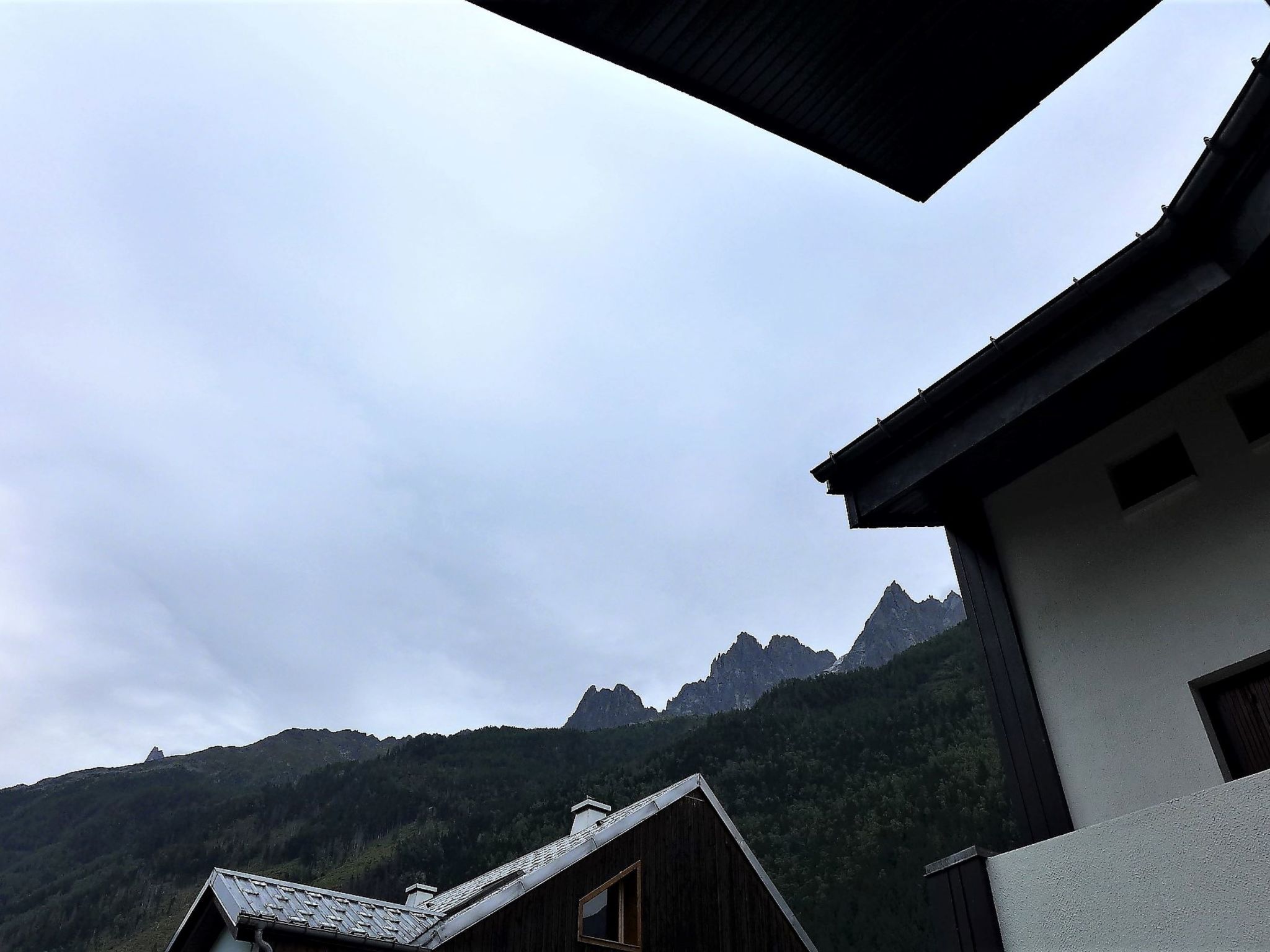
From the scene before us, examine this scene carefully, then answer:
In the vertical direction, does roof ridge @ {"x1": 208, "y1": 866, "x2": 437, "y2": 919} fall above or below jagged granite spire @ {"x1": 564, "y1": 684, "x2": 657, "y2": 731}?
below

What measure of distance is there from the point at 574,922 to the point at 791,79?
41.8 feet

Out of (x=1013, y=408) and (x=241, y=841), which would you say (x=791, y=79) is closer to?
(x=1013, y=408)

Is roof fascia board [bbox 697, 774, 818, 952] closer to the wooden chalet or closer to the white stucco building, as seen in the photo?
the wooden chalet

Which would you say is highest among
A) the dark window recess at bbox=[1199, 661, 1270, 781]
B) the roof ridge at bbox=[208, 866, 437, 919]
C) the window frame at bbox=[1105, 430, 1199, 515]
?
the window frame at bbox=[1105, 430, 1199, 515]

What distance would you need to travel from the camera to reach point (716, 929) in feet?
50.4

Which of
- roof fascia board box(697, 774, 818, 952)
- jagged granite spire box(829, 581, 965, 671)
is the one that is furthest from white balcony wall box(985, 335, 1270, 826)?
jagged granite spire box(829, 581, 965, 671)

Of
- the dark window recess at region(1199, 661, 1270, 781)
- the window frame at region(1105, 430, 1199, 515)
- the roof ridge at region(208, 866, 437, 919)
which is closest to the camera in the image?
the dark window recess at region(1199, 661, 1270, 781)

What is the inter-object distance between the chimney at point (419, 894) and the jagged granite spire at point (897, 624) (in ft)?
348

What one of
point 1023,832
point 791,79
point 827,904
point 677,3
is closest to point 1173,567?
point 1023,832

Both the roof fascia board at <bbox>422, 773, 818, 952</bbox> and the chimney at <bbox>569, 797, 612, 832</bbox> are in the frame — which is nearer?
the roof fascia board at <bbox>422, 773, 818, 952</bbox>

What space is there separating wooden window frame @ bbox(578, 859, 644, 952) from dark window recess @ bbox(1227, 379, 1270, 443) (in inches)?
462

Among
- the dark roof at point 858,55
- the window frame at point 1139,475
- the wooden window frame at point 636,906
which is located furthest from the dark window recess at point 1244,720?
the wooden window frame at point 636,906

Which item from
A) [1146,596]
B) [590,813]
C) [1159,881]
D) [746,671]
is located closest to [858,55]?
[1146,596]

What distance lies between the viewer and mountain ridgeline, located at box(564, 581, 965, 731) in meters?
123
